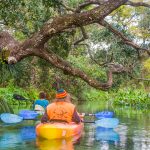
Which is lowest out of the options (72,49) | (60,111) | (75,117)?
(75,117)

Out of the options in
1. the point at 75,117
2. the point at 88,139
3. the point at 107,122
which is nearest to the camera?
the point at 88,139

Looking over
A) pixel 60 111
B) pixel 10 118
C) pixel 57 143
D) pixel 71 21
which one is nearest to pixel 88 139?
pixel 60 111

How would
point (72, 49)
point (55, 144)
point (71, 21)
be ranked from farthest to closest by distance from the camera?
1. point (72, 49)
2. point (71, 21)
3. point (55, 144)

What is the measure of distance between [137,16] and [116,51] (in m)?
16.0

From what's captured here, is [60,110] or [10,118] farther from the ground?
Answer: [60,110]

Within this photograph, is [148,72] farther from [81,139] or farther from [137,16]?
[81,139]

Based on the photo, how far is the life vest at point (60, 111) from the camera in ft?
35.3

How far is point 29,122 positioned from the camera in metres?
15.1

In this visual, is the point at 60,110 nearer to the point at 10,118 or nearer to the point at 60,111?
the point at 60,111

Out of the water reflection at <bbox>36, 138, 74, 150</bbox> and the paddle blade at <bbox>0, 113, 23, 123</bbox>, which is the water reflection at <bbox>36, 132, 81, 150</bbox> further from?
the paddle blade at <bbox>0, 113, 23, 123</bbox>

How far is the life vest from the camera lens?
35.3 ft

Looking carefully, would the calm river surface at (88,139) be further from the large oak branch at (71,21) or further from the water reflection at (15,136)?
the large oak branch at (71,21)

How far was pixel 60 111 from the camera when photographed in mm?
10758

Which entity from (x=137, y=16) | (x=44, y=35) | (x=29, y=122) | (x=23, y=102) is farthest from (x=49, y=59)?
(x=137, y=16)
